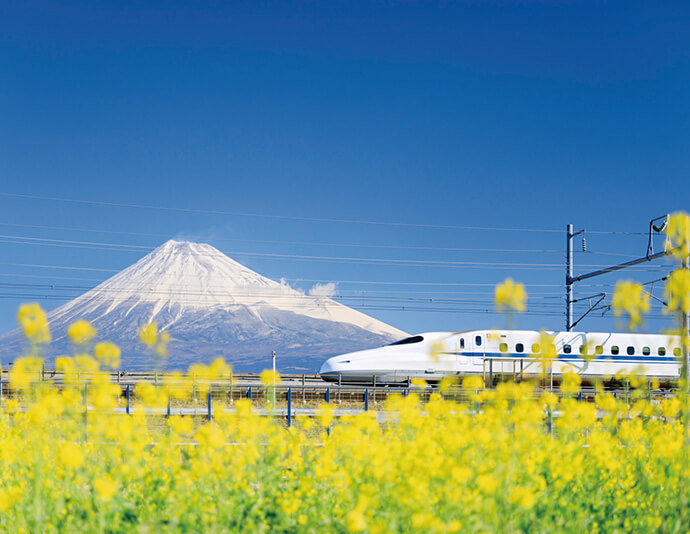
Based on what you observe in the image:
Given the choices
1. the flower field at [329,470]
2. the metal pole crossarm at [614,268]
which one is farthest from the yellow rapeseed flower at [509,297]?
the metal pole crossarm at [614,268]

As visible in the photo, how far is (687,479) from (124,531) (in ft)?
14.0

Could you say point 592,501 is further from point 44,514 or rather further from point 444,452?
point 44,514

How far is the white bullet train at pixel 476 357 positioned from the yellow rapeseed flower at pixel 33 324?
19795 millimetres

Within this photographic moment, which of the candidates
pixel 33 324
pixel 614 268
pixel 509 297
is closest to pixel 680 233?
pixel 509 297

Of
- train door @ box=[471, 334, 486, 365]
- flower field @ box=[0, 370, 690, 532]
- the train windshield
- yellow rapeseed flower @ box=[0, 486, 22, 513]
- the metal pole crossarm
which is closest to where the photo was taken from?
yellow rapeseed flower @ box=[0, 486, 22, 513]

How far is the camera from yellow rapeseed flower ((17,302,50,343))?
12.8 feet

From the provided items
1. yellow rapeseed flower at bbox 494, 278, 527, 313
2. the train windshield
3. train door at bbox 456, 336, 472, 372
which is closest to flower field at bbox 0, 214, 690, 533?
yellow rapeseed flower at bbox 494, 278, 527, 313

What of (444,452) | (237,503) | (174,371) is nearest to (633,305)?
(444,452)

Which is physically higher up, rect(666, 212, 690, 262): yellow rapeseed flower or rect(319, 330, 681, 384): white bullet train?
rect(666, 212, 690, 262): yellow rapeseed flower

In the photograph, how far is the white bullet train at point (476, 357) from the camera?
24031 millimetres

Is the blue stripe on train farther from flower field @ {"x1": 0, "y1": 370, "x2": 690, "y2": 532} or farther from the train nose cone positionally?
flower field @ {"x1": 0, "y1": 370, "x2": 690, "y2": 532}

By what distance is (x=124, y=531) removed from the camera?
4234 millimetres

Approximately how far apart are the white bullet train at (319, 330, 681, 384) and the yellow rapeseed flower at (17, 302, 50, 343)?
1979cm

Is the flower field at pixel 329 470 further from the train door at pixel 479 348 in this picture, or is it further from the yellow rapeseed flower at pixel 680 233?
the train door at pixel 479 348
